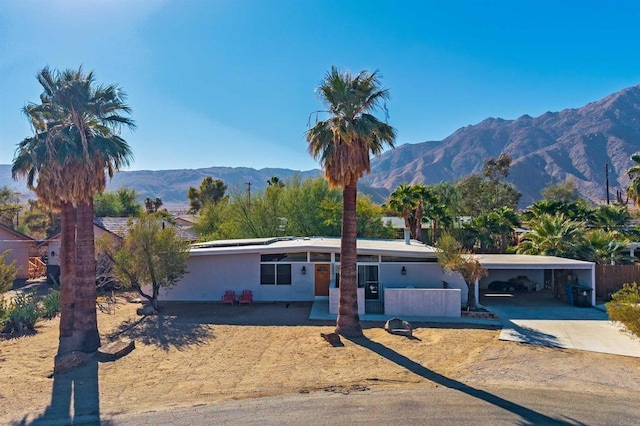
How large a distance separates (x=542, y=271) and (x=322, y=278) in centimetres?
1337

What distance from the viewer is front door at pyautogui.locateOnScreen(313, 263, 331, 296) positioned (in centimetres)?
2089

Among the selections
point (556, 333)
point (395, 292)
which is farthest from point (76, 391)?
point (556, 333)

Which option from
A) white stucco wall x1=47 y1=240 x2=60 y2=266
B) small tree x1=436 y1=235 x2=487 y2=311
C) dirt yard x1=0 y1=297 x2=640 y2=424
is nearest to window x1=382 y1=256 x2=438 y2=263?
small tree x1=436 y1=235 x2=487 y2=311

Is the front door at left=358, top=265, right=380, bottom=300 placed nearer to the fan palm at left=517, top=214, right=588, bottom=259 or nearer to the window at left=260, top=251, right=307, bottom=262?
the window at left=260, top=251, right=307, bottom=262

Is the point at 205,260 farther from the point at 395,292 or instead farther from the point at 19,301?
the point at 395,292

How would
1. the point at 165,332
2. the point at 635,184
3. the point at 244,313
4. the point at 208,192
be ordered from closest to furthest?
the point at 165,332, the point at 244,313, the point at 635,184, the point at 208,192

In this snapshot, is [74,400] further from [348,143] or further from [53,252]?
[53,252]

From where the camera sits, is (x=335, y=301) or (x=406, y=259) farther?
(x=406, y=259)

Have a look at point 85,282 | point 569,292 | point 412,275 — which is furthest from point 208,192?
point 569,292

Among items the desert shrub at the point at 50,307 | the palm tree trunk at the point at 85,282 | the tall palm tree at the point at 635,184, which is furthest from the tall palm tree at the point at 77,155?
the tall palm tree at the point at 635,184

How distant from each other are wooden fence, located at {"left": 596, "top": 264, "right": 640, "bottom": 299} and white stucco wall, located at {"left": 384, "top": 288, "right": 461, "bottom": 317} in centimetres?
842

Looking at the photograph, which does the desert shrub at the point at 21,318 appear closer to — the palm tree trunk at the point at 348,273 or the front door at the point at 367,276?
the palm tree trunk at the point at 348,273

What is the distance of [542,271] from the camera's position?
24875 millimetres

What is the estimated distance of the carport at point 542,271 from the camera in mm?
18766
